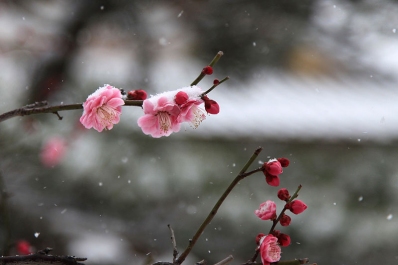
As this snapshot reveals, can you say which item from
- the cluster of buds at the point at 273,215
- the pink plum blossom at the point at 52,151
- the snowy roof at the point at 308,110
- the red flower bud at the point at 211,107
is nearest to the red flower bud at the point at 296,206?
the cluster of buds at the point at 273,215

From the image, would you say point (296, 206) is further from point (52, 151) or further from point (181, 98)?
point (52, 151)

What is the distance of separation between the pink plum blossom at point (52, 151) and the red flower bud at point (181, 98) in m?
1.23

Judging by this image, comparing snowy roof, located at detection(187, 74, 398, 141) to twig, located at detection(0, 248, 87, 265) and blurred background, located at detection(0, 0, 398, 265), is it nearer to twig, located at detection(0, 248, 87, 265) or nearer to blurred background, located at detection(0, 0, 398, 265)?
blurred background, located at detection(0, 0, 398, 265)

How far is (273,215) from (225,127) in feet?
5.54

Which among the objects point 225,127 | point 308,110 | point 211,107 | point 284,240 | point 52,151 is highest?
point 52,151

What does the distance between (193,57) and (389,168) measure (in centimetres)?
108

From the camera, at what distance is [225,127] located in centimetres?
214

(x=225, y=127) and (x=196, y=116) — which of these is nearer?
(x=196, y=116)

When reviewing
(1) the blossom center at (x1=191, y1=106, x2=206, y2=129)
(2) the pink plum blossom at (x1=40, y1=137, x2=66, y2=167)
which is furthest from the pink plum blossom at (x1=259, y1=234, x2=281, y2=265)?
(2) the pink plum blossom at (x1=40, y1=137, x2=66, y2=167)

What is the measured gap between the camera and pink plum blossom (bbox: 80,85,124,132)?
1.36 feet

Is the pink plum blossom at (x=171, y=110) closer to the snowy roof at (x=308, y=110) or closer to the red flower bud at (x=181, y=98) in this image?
the red flower bud at (x=181, y=98)

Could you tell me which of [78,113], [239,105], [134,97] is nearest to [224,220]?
[239,105]

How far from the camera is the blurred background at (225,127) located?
177 cm

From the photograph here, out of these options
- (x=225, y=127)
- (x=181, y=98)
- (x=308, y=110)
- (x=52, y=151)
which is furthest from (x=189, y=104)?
(x=308, y=110)
